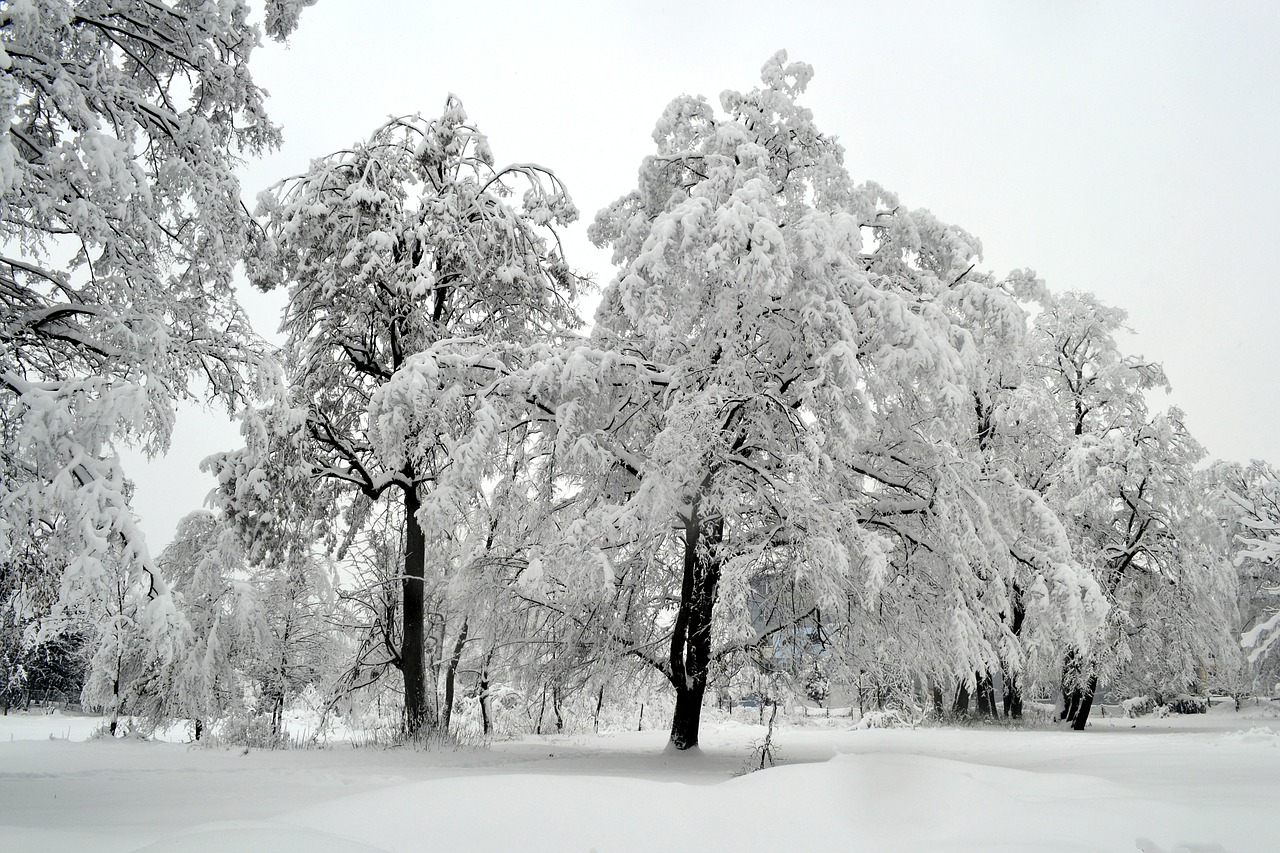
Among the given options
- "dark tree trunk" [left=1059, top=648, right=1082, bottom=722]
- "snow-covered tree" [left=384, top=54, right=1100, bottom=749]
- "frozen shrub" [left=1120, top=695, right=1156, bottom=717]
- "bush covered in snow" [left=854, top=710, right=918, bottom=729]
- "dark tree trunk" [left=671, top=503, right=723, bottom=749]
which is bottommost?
"frozen shrub" [left=1120, top=695, right=1156, bottom=717]

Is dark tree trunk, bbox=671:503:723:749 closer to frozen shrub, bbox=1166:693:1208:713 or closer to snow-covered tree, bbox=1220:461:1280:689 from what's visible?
snow-covered tree, bbox=1220:461:1280:689

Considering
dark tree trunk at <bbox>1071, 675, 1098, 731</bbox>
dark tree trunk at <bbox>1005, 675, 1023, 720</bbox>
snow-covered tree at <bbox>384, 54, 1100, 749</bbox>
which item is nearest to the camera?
snow-covered tree at <bbox>384, 54, 1100, 749</bbox>

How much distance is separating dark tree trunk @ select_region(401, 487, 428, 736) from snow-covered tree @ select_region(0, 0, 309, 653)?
4738mm

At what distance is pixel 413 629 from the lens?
12.2 m

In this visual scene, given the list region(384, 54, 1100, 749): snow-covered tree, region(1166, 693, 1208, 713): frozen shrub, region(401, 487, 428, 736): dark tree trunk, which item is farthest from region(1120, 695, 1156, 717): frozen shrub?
region(401, 487, 428, 736): dark tree trunk

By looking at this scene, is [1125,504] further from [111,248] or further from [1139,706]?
[111,248]

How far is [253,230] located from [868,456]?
8111 mm

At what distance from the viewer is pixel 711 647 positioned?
10219mm

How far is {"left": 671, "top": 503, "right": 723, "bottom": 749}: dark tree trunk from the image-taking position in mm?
10555

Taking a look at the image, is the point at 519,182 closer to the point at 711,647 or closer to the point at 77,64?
the point at 77,64

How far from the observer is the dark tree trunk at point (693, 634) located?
1055 cm

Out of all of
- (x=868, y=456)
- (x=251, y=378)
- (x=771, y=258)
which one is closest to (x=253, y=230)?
(x=251, y=378)

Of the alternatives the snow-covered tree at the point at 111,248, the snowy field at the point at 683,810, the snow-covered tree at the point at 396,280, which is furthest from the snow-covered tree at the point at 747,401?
the snowy field at the point at 683,810

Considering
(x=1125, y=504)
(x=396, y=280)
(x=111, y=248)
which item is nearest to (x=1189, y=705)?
(x=1125, y=504)
